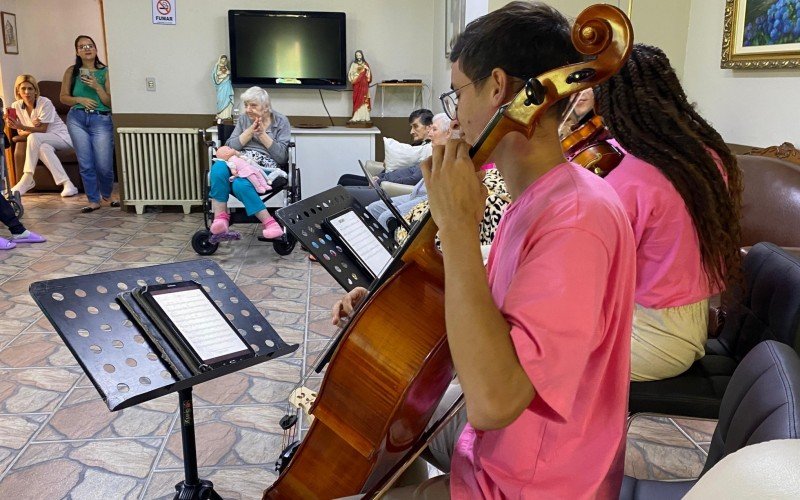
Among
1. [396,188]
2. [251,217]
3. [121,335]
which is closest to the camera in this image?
[121,335]

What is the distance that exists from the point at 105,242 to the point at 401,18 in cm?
342

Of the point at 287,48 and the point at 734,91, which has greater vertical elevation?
the point at 287,48

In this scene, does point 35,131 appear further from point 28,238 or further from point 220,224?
point 220,224

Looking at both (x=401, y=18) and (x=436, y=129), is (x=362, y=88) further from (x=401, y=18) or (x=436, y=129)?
(x=436, y=129)

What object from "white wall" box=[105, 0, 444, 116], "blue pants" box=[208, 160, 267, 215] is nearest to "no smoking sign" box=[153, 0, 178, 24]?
"white wall" box=[105, 0, 444, 116]

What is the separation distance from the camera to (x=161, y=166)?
21.4 ft

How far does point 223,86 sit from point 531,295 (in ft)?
19.6

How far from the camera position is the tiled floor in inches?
86.0

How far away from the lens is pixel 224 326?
4.99 feet

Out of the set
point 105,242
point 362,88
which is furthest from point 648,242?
point 362,88

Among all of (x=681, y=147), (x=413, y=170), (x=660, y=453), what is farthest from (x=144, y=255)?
(x=681, y=147)

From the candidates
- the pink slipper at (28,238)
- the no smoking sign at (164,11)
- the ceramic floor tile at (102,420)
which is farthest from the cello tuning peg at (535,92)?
the no smoking sign at (164,11)

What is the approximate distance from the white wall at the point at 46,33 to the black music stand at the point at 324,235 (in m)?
7.45

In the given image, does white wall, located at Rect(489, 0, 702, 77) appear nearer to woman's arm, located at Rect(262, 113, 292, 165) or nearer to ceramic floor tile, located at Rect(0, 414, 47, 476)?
woman's arm, located at Rect(262, 113, 292, 165)
